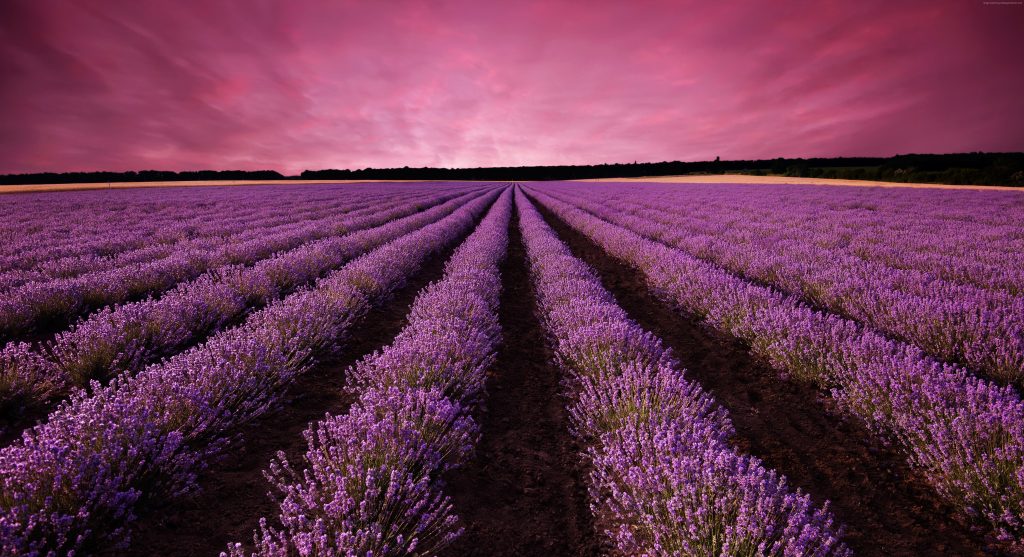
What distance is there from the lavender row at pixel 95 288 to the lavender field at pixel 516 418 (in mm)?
28

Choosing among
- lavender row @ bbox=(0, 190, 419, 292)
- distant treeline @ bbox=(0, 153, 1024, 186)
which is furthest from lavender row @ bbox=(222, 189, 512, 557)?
distant treeline @ bbox=(0, 153, 1024, 186)

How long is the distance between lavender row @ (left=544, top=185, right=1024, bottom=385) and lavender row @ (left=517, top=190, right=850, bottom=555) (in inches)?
87.7

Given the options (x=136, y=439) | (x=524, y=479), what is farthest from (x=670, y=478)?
(x=136, y=439)

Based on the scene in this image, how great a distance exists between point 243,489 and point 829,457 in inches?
130

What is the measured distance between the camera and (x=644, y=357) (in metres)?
3.12

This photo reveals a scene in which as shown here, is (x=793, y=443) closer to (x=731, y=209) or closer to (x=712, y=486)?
(x=712, y=486)

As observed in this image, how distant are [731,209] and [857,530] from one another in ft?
51.2

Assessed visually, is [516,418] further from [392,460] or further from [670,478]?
[670,478]

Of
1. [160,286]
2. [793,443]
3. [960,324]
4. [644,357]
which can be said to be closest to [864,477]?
[793,443]

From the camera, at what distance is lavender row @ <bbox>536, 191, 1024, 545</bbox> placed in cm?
185

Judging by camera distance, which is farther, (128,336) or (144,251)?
(144,251)

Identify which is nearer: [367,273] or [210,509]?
[210,509]

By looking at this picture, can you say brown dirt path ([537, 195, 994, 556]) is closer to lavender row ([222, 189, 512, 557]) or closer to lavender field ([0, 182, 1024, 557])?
lavender field ([0, 182, 1024, 557])

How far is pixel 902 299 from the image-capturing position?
386cm
